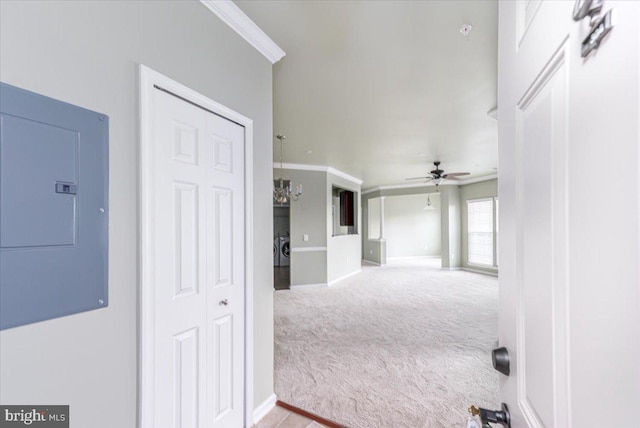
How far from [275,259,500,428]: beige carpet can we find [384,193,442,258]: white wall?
5745mm

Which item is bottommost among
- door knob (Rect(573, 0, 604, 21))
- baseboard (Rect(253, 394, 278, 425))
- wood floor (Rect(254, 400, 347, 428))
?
wood floor (Rect(254, 400, 347, 428))

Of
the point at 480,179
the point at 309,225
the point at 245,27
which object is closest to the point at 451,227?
the point at 480,179

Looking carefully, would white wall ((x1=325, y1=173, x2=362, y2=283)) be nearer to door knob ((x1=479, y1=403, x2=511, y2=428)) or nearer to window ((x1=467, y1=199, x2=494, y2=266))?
window ((x1=467, y1=199, x2=494, y2=266))

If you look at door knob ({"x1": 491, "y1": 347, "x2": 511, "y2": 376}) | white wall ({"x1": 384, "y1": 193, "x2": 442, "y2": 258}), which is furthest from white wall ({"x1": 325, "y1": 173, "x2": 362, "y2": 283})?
door knob ({"x1": 491, "y1": 347, "x2": 511, "y2": 376})

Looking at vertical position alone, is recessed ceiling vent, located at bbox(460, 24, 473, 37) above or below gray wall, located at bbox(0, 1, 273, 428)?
above

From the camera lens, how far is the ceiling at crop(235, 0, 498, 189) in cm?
182

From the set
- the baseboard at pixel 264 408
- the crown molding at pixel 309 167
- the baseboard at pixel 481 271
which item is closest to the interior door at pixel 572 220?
the baseboard at pixel 264 408

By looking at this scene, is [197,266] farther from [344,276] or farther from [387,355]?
[344,276]

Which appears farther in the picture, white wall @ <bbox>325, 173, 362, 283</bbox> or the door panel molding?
white wall @ <bbox>325, 173, 362, 283</bbox>

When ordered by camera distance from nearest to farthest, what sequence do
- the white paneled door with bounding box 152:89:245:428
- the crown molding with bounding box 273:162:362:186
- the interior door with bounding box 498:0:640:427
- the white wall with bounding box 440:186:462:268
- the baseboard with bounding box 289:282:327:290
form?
the interior door with bounding box 498:0:640:427
the white paneled door with bounding box 152:89:245:428
the crown molding with bounding box 273:162:362:186
the baseboard with bounding box 289:282:327:290
the white wall with bounding box 440:186:462:268

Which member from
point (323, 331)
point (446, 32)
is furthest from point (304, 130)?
point (323, 331)

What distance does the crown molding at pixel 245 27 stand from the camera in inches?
67.9

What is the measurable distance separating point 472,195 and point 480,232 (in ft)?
3.58

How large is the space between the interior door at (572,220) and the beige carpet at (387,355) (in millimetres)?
1787
